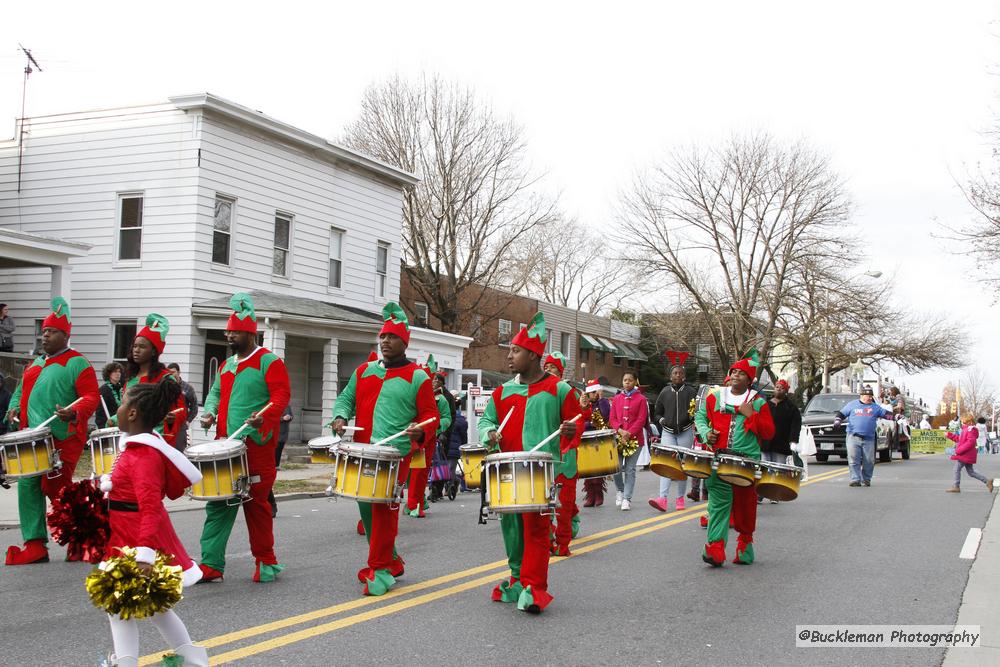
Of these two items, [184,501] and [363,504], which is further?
[184,501]

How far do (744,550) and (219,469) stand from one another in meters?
4.90

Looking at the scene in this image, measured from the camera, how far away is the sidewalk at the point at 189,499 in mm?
11648

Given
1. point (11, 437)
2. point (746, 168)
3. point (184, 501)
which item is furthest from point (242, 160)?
point (746, 168)

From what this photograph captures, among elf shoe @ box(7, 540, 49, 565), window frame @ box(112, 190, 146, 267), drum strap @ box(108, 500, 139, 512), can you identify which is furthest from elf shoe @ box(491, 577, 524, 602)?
window frame @ box(112, 190, 146, 267)

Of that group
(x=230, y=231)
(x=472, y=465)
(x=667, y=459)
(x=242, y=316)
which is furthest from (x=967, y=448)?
(x=230, y=231)

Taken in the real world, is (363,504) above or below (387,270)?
below

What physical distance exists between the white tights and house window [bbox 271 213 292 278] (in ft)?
65.8

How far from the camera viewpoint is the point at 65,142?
76.0 feet

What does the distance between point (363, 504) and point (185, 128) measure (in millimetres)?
16121

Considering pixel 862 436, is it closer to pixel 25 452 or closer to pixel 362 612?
pixel 362 612

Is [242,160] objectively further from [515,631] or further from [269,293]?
[515,631]

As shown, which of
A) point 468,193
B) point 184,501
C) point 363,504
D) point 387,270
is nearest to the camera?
point 363,504

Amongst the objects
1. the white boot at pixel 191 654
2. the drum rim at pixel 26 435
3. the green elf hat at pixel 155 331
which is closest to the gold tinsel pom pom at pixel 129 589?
the white boot at pixel 191 654

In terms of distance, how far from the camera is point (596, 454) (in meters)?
9.56
